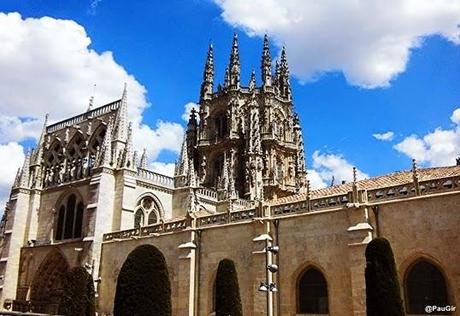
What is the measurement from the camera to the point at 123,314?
1700 centimetres

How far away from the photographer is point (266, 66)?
52906 millimetres

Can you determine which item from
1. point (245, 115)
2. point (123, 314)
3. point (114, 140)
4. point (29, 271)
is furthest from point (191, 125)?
point (123, 314)

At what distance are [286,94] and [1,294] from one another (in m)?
35.2

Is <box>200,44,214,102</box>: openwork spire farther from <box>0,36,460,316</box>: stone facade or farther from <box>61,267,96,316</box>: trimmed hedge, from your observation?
<box>61,267,96,316</box>: trimmed hedge

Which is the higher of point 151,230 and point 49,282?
point 151,230

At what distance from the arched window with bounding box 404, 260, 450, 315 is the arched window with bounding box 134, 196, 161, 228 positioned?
778 inches

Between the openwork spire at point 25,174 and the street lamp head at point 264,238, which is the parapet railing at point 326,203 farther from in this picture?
the openwork spire at point 25,174

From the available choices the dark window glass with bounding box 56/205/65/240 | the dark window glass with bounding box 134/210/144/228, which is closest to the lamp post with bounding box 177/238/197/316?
the dark window glass with bounding box 134/210/144/228

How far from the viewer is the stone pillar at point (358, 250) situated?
17.7 m

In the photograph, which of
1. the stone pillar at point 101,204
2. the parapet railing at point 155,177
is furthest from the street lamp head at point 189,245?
the parapet railing at point 155,177

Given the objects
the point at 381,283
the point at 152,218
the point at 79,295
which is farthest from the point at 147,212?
the point at 381,283

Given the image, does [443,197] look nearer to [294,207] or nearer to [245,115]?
[294,207]

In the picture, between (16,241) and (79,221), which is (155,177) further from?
(16,241)

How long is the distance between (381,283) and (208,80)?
4165cm
